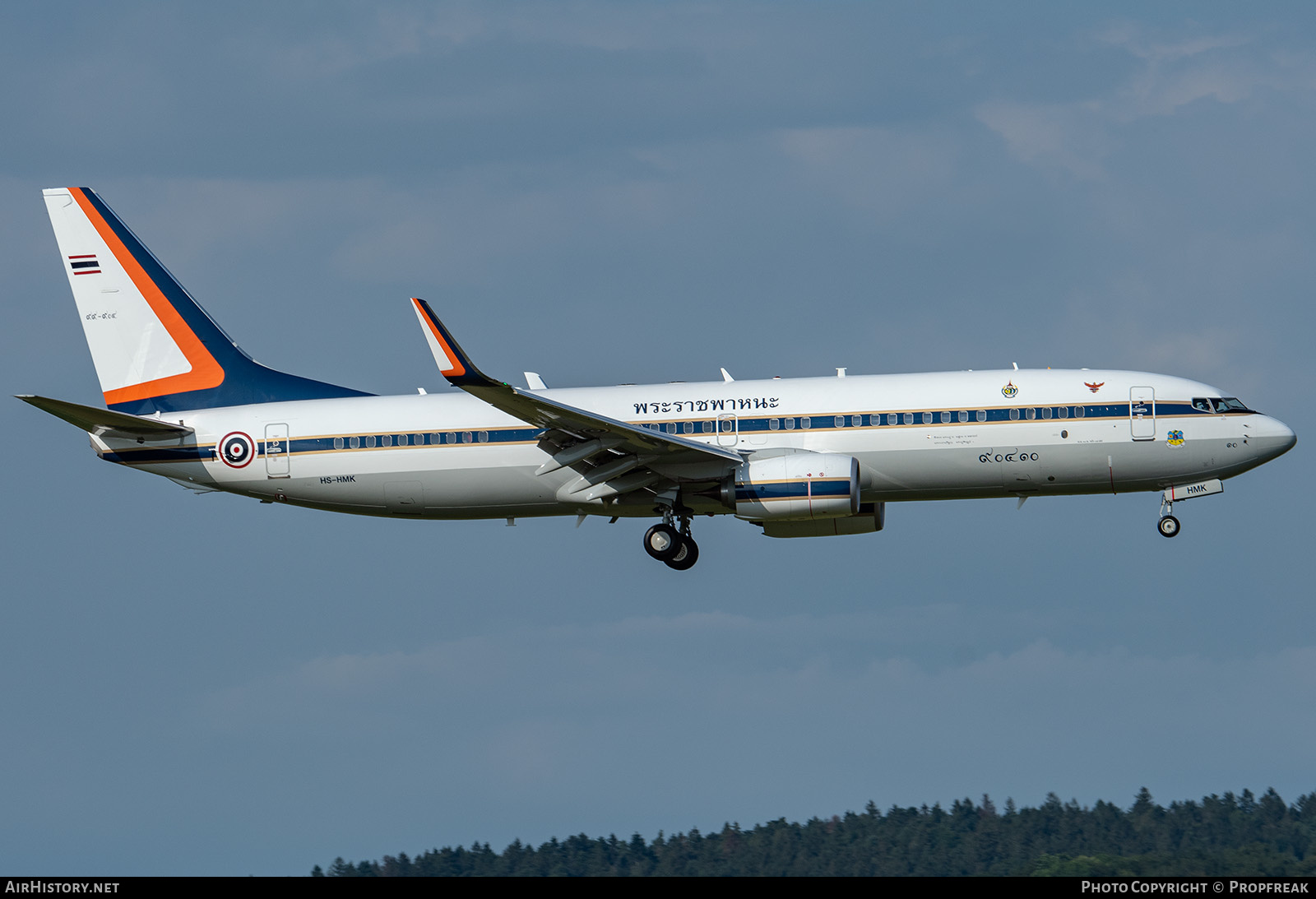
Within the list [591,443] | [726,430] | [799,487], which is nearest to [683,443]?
[726,430]

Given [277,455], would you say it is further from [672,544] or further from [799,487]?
[799,487]

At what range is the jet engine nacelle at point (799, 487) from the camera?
44.1 m

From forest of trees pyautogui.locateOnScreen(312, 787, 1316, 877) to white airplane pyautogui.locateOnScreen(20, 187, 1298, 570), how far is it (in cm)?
3466

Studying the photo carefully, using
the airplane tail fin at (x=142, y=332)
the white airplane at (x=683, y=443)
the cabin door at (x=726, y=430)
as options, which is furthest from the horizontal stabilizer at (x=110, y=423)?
the cabin door at (x=726, y=430)

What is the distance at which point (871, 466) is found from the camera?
4578 centimetres

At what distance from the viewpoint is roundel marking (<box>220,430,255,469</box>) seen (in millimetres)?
49344

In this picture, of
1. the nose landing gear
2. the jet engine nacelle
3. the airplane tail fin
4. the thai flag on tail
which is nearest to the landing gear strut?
the nose landing gear

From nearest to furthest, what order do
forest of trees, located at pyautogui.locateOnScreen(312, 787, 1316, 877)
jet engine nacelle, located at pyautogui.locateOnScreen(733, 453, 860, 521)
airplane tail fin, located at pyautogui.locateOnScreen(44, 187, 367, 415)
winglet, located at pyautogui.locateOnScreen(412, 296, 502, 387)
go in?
winglet, located at pyautogui.locateOnScreen(412, 296, 502, 387) < jet engine nacelle, located at pyautogui.locateOnScreen(733, 453, 860, 521) < airplane tail fin, located at pyautogui.locateOnScreen(44, 187, 367, 415) < forest of trees, located at pyautogui.locateOnScreen(312, 787, 1316, 877)

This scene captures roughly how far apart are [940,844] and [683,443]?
57.3 metres

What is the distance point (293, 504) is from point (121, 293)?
10014 mm

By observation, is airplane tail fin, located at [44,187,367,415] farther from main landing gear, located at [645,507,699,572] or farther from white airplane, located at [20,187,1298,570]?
main landing gear, located at [645,507,699,572]

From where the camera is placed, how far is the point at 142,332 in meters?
52.8
